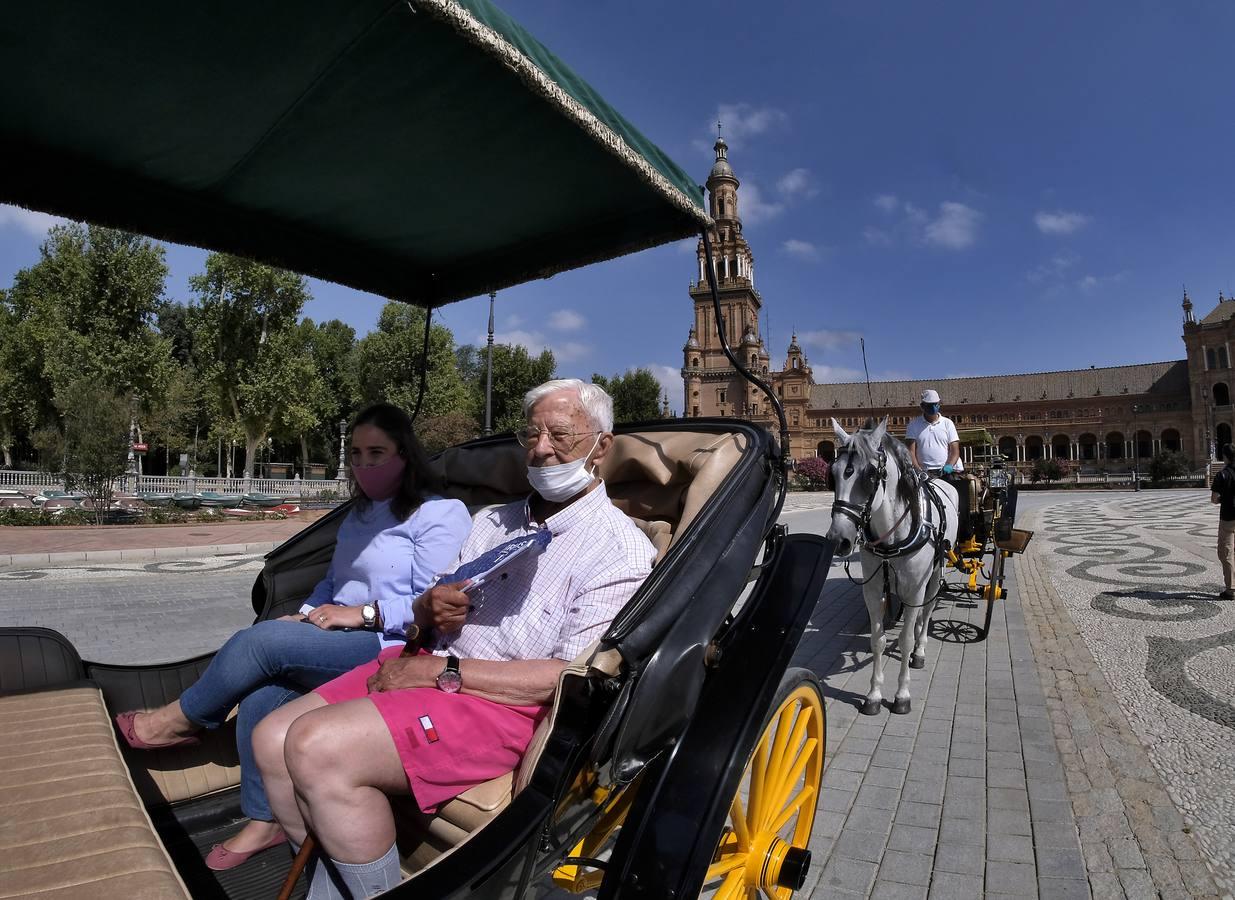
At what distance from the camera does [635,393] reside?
65.8 m

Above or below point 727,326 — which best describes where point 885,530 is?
below

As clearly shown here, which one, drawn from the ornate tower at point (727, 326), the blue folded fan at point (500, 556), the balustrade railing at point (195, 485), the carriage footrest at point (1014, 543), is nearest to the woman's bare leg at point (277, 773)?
the blue folded fan at point (500, 556)

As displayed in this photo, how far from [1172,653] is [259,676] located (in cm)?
686

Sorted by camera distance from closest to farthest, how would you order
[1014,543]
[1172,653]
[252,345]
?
[1172,653] < [1014,543] < [252,345]

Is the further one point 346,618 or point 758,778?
point 346,618

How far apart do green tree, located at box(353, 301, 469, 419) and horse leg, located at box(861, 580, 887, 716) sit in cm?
3993

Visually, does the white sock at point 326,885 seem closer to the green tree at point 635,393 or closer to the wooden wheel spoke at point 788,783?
the wooden wheel spoke at point 788,783

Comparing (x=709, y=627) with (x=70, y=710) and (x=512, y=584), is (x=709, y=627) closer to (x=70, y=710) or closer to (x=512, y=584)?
(x=512, y=584)

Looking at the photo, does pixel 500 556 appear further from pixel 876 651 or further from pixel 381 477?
pixel 876 651

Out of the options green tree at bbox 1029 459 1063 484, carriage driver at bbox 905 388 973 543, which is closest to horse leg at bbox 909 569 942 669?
carriage driver at bbox 905 388 973 543

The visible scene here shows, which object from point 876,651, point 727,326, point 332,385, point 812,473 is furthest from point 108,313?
point 727,326

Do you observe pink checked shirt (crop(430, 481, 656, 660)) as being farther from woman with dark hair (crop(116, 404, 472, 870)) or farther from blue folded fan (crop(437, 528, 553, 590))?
woman with dark hair (crop(116, 404, 472, 870))

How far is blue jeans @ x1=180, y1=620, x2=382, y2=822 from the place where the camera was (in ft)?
7.07

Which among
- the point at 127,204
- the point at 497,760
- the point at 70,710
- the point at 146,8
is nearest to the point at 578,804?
the point at 497,760
